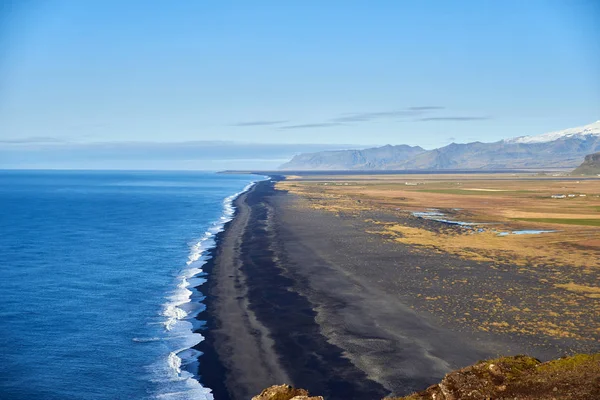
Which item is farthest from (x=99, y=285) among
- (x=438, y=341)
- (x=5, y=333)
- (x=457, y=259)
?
(x=457, y=259)

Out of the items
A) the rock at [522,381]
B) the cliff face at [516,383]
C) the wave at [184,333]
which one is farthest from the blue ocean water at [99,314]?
the rock at [522,381]

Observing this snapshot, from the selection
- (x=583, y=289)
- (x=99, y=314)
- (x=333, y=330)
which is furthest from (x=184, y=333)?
(x=583, y=289)

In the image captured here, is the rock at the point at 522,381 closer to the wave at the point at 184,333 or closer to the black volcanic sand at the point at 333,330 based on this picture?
the black volcanic sand at the point at 333,330

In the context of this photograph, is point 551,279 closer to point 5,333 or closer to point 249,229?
point 5,333

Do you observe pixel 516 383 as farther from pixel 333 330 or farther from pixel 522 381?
pixel 333 330

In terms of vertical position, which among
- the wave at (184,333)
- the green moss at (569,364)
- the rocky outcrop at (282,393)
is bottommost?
the wave at (184,333)

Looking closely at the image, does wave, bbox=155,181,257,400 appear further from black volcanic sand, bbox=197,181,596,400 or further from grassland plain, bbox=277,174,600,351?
grassland plain, bbox=277,174,600,351
